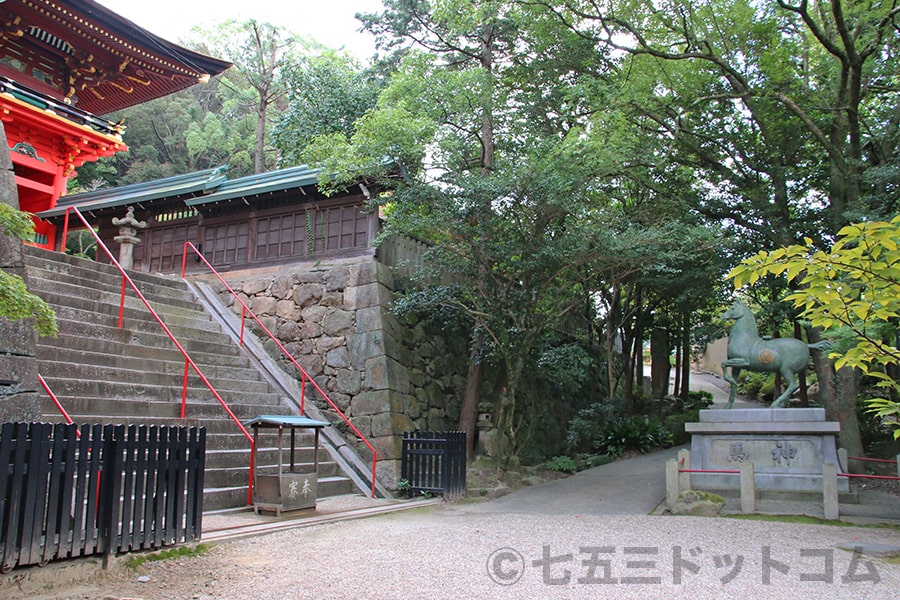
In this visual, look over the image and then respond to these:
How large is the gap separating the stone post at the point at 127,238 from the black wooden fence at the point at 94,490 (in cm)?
991

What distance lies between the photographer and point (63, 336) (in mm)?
9289

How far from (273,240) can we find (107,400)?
6.22 m

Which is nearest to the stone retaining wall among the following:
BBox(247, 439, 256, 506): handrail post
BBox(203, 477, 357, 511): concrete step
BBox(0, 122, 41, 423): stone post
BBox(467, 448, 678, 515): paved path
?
BBox(467, 448, 678, 515): paved path

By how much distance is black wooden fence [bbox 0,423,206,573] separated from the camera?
455cm

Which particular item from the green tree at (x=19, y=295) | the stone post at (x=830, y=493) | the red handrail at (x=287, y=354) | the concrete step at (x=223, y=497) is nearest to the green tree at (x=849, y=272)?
the stone post at (x=830, y=493)

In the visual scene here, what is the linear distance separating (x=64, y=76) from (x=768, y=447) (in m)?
18.8

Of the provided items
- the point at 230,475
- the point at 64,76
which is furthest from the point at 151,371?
the point at 64,76

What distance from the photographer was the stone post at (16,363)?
515 centimetres

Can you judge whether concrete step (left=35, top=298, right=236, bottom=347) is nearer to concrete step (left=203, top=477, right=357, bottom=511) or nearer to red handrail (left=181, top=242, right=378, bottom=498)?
red handrail (left=181, top=242, right=378, bottom=498)

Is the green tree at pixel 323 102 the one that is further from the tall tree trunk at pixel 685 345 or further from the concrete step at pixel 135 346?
the tall tree trunk at pixel 685 345

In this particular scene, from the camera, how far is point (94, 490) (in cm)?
508

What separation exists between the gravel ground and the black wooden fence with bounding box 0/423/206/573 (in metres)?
0.26

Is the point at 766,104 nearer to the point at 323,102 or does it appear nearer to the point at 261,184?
the point at 261,184

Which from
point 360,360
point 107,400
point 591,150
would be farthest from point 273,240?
point 591,150
